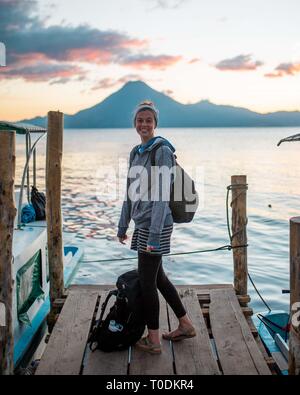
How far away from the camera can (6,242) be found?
4.90m

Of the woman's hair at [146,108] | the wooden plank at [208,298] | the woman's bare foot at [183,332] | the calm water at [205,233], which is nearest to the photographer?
the woman's hair at [146,108]

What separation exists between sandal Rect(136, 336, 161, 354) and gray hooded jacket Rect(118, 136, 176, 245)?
3.97 ft

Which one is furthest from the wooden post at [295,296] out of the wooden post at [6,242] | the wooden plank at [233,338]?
the wooden post at [6,242]

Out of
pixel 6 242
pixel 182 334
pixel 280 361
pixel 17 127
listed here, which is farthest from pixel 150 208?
pixel 17 127

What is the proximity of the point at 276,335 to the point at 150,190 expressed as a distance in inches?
150

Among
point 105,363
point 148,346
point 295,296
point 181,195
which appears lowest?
point 105,363

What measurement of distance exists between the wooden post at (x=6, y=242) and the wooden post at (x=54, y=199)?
2005 millimetres

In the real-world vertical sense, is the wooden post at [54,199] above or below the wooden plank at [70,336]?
above

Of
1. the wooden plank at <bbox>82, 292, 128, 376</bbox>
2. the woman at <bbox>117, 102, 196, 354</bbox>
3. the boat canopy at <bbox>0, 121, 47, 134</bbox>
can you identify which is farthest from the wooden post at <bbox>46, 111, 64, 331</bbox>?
the woman at <bbox>117, 102, 196, 354</bbox>

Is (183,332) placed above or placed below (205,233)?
above

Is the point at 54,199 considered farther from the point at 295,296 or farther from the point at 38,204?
the point at 295,296

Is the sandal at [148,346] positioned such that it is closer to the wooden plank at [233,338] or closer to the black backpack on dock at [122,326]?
the black backpack on dock at [122,326]

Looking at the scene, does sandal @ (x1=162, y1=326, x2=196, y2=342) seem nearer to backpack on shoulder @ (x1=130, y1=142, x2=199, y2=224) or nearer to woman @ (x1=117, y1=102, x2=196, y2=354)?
woman @ (x1=117, y1=102, x2=196, y2=354)

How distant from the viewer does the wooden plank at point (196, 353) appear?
4793mm
